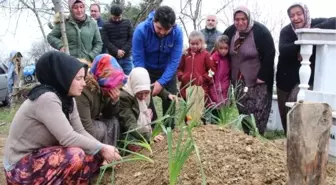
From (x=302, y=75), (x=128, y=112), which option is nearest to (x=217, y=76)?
(x=302, y=75)

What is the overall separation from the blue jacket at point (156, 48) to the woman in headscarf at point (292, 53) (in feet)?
3.33

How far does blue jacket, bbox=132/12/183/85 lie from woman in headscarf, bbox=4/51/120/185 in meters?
1.56

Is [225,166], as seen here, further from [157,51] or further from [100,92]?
[157,51]

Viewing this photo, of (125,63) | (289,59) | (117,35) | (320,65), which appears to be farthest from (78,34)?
(320,65)

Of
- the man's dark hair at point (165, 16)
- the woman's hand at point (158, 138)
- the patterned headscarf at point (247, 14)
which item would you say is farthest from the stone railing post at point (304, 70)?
the woman's hand at point (158, 138)

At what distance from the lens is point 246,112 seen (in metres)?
4.18

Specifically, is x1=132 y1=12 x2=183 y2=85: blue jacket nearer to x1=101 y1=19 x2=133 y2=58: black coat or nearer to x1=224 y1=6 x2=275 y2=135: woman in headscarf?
x1=224 y1=6 x2=275 y2=135: woman in headscarf

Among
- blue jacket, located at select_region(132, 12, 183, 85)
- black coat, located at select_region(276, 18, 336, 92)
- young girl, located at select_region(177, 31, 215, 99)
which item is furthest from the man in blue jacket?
black coat, located at select_region(276, 18, 336, 92)

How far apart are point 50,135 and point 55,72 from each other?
394 mm

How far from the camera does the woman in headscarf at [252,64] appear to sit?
396 centimetres

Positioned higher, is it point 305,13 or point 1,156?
point 305,13

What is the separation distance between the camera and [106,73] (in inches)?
116

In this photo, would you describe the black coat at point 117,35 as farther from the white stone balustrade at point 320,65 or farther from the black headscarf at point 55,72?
the black headscarf at point 55,72

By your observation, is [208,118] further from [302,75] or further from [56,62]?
[56,62]
